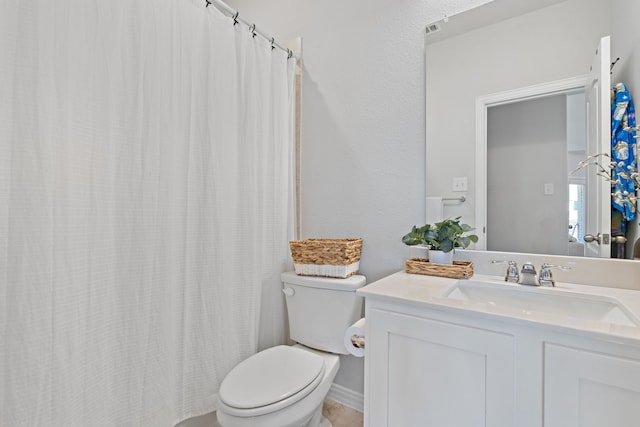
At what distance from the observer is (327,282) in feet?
4.61

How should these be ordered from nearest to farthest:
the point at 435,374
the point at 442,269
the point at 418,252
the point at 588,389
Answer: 1. the point at 588,389
2. the point at 435,374
3. the point at 442,269
4. the point at 418,252

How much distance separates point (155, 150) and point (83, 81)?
279 millimetres

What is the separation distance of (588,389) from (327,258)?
974mm

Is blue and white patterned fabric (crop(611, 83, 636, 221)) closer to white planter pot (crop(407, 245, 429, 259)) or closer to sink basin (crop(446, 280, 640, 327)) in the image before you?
sink basin (crop(446, 280, 640, 327))

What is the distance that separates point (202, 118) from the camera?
1.27 metres

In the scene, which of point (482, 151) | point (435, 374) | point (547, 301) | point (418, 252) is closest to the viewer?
point (435, 374)

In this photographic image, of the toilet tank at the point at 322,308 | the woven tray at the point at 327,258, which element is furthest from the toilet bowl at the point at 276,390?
the woven tray at the point at 327,258

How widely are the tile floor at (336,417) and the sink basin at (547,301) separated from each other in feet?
2.95

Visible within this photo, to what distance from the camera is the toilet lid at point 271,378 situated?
3.40ft

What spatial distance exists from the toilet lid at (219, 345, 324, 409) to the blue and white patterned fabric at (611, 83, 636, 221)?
123 centimetres

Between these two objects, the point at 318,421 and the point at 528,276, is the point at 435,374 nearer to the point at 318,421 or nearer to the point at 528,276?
the point at 528,276

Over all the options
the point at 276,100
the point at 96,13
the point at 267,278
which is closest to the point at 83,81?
the point at 96,13

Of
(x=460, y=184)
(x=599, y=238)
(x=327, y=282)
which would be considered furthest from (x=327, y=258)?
(x=599, y=238)

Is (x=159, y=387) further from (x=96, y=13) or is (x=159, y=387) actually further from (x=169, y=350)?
(x=96, y=13)
